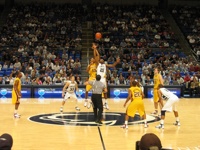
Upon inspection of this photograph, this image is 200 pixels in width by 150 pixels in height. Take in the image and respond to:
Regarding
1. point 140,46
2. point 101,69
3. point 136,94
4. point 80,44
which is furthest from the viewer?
point 80,44

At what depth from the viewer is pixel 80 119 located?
39.4 feet

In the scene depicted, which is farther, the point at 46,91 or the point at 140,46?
the point at 140,46

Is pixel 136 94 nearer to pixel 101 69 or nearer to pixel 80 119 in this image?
pixel 80 119

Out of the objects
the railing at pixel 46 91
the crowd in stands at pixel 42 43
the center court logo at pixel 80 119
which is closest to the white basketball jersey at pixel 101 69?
the center court logo at pixel 80 119

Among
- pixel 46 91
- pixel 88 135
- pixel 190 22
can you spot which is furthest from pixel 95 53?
pixel 190 22

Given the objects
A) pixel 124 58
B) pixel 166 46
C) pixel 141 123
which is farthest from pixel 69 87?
pixel 166 46

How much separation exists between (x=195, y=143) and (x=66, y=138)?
3.23 m

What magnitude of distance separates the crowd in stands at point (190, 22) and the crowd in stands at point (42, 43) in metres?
8.62

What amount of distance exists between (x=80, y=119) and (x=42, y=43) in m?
14.1

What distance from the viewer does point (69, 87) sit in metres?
14.0

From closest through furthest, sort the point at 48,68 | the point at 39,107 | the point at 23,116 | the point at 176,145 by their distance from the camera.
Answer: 1. the point at 176,145
2. the point at 23,116
3. the point at 39,107
4. the point at 48,68

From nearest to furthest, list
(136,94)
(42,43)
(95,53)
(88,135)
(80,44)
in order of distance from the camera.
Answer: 1. (88,135)
2. (136,94)
3. (95,53)
4. (42,43)
5. (80,44)

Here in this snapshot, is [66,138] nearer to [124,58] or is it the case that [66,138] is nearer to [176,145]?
[176,145]

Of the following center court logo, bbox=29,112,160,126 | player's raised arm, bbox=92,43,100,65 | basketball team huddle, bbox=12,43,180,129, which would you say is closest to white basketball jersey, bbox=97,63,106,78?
basketball team huddle, bbox=12,43,180,129
